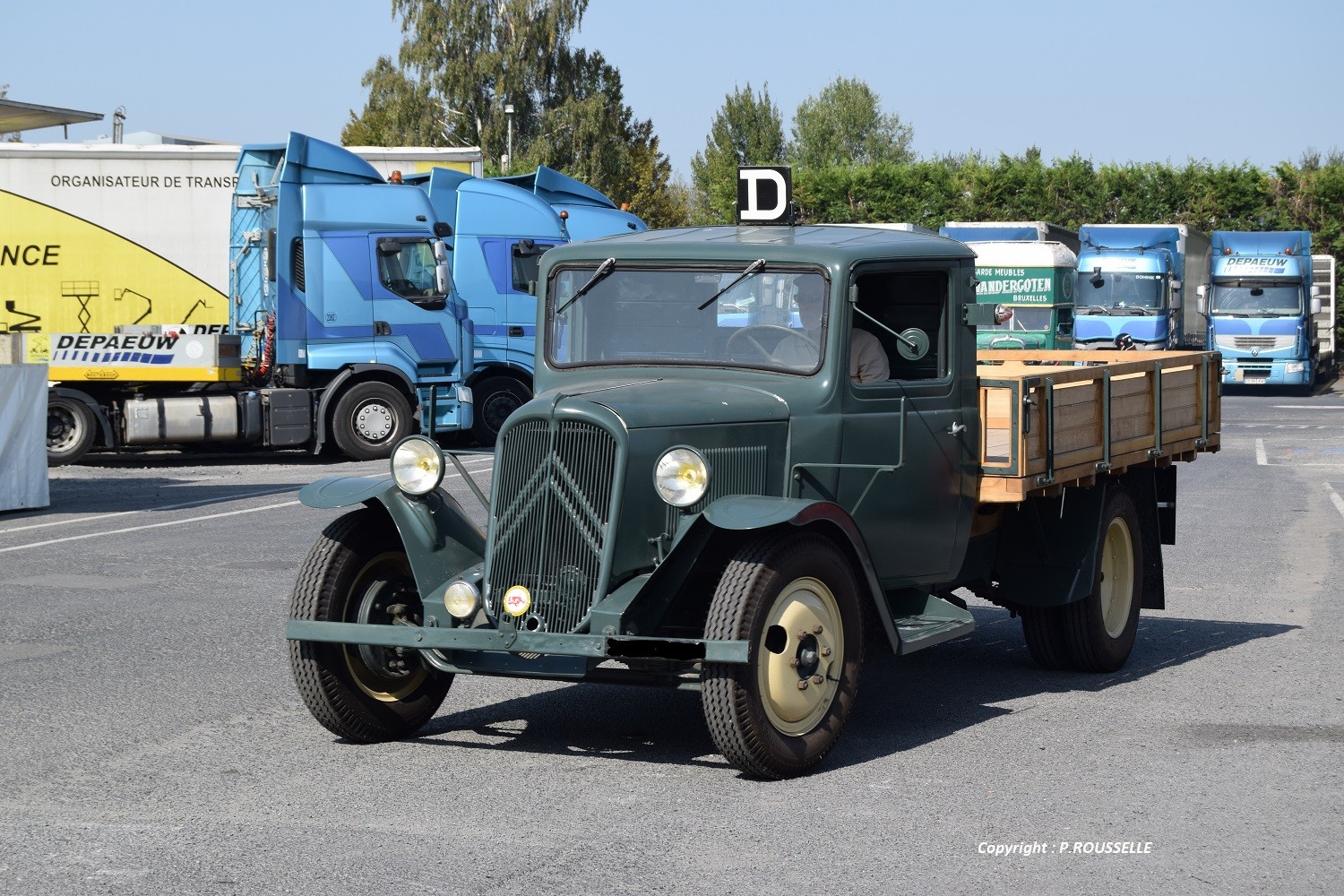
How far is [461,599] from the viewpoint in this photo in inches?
260

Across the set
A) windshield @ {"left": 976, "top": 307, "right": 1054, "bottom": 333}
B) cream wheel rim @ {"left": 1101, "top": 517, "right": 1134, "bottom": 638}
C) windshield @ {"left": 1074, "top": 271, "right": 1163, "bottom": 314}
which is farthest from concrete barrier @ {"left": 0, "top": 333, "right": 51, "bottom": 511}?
windshield @ {"left": 1074, "top": 271, "right": 1163, "bottom": 314}

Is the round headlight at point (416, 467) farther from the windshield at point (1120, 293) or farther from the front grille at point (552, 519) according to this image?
the windshield at point (1120, 293)

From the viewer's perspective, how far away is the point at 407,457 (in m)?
7.01

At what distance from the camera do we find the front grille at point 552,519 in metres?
6.46

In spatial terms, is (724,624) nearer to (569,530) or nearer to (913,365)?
(569,530)

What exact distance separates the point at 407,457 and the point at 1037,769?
2759 millimetres

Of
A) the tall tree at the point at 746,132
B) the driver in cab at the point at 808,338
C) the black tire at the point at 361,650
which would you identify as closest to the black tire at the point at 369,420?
the black tire at the point at 361,650

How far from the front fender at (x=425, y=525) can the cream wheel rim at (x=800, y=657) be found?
1369mm

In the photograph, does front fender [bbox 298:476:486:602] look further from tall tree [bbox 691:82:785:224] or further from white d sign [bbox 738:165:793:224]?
tall tree [bbox 691:82:785:224]

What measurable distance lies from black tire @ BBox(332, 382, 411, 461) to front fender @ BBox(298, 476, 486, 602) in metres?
15.2

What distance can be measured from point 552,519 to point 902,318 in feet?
6.75

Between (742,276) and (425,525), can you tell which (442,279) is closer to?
(742,276)

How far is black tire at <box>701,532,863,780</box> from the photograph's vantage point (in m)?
6.20

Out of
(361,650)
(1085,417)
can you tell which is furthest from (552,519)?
(1085,417)
